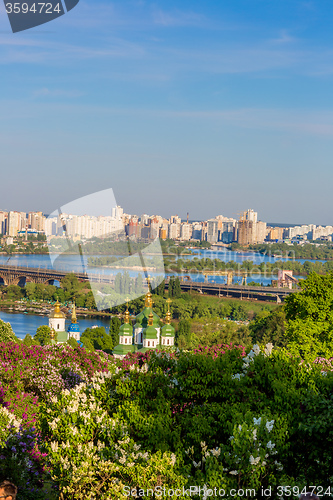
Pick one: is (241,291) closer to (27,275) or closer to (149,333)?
(27,275)

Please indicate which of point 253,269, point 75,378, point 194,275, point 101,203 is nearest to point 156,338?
point 101,203

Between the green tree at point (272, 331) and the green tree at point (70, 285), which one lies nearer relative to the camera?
the green tree at point (272, 331)

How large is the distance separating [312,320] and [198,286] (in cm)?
2517

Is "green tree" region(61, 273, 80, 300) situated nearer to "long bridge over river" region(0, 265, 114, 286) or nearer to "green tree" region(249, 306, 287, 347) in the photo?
"long bridge over river" region(0, 265, 114, 286)

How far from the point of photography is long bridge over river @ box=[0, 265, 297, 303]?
30.3 m

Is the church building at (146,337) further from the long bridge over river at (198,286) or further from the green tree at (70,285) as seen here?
the green tree at (70,285)

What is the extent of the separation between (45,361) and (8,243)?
180 ft

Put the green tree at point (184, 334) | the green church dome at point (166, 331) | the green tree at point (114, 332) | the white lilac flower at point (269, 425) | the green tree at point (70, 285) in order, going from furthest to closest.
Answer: the green tree at point (70, 285), the green tree at point (184, 334), the green tree at point (114, 332), the green church dome at point (166, 331), the white lilac flower at point (269, 425)

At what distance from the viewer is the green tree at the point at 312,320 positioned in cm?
639

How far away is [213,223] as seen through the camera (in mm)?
79062

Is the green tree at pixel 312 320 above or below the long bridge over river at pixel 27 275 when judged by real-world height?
above

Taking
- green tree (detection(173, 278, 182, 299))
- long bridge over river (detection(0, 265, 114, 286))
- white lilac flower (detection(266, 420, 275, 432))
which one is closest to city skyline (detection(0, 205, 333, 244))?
long bridge over river (detection(0, 265, 114, 286))

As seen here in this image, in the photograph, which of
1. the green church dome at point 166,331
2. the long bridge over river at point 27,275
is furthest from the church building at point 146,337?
the long bridge over river at point 27,275

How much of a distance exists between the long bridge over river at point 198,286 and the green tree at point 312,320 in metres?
21.6
